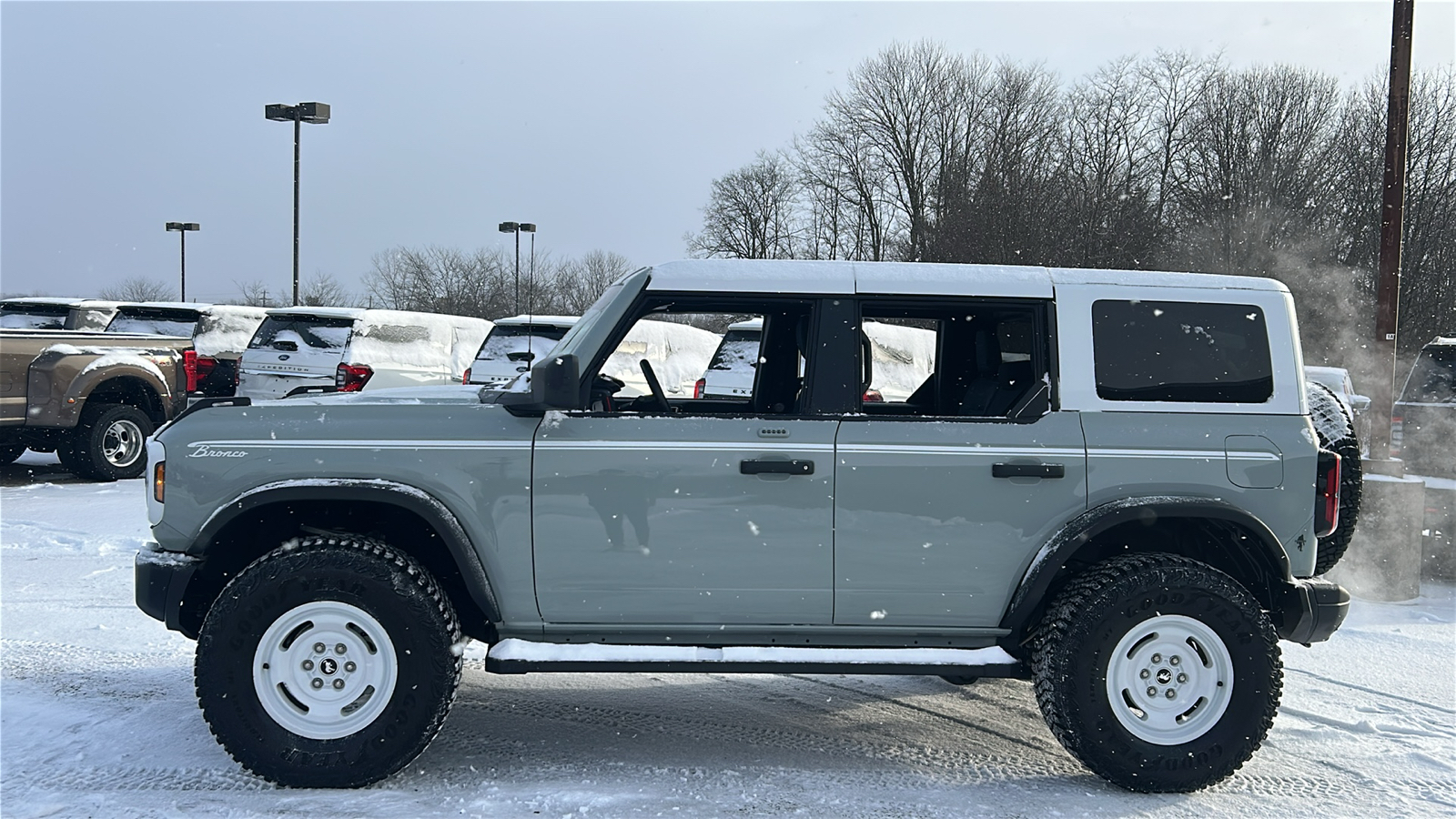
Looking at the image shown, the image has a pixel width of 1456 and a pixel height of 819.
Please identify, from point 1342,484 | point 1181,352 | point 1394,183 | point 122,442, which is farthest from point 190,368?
point 1394,183

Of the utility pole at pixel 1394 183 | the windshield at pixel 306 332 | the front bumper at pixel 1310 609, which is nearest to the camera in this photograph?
the front bumper at pixel 1310 609

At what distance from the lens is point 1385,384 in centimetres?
1031

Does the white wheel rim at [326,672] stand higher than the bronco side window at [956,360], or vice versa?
the bronco side window at [956,360]

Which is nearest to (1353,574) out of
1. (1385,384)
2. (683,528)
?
(1385,384)

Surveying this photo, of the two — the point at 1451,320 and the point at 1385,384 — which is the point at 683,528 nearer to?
the point at 1385,384

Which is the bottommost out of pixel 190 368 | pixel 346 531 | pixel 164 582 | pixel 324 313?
pixel 164 582

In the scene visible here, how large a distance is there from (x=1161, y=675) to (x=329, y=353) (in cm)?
1152

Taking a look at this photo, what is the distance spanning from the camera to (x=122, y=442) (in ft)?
39.4

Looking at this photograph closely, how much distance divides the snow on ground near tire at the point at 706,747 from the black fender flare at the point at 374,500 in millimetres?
805

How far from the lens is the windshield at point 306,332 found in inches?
525

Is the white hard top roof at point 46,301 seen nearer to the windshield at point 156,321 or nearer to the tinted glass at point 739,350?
the windshield at point 156,321

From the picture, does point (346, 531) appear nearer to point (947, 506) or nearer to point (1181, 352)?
point (947, 506)

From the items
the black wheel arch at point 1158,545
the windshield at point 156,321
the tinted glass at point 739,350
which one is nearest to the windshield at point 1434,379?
the black wheel arch at point 1158,545

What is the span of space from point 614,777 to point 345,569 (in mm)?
1271
